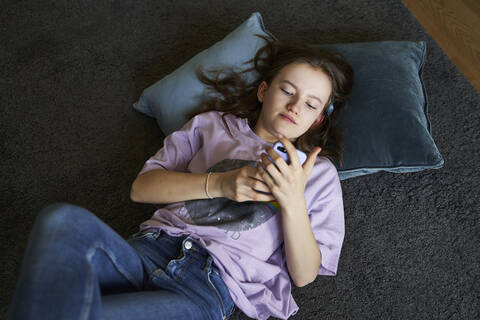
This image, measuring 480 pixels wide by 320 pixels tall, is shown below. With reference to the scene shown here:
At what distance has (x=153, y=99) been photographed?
1553mm

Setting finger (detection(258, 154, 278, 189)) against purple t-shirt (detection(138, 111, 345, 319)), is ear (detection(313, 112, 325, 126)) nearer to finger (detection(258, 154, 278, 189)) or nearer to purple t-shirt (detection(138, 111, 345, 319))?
purple t-shirt (detection(138, 111, 345, 319))

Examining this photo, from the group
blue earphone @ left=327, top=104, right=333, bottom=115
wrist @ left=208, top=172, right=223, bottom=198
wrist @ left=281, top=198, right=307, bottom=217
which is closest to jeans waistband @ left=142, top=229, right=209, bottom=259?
wrist @ left=208, top=172, right=223, bottom=198

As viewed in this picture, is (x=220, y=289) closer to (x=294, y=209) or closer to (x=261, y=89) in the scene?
(x=294, y=209)

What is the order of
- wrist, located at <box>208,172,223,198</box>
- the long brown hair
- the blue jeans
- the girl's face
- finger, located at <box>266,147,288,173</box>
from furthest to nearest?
1. the long brown hair
2. the girl's face
3. wrist, located at <box>208,172,223,198</box>
4. finger, located at <box>266,147,288,173</box>
5. the blue jeans

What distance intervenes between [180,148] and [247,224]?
361mm

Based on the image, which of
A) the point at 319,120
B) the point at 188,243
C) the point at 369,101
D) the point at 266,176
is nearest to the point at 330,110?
the point at 319,120

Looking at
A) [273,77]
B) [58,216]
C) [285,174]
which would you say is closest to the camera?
[58,216]

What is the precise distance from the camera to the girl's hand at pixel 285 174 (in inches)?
37.4

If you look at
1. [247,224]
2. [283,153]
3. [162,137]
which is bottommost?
[247,224]

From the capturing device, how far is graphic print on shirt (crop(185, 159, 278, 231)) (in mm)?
1126

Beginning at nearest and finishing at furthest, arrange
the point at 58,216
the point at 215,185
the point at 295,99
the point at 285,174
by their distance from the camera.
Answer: the point at 58,216
the point at 285,174
the point at 215,185
the point at 295,99

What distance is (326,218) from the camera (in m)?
1.18

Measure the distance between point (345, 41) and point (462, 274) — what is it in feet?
3.83

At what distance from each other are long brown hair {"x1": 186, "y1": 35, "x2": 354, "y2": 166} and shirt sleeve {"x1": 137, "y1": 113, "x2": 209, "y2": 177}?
0.10 meters
